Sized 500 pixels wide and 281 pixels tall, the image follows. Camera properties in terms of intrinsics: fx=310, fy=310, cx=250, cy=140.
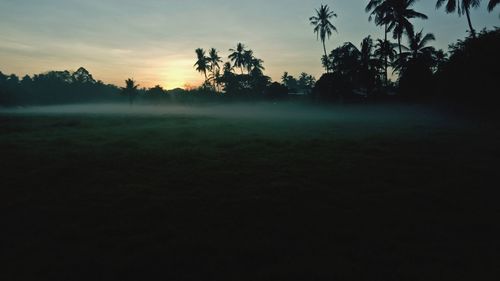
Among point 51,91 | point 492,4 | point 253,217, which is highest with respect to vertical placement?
point 492,4

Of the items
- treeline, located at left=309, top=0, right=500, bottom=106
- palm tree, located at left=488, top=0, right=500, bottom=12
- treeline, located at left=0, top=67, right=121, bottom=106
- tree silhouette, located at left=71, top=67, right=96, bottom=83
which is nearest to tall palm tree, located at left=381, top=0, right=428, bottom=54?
treeline, located at left=309, top=0, right=500, bottom=106

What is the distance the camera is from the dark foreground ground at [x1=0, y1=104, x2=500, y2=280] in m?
4.82

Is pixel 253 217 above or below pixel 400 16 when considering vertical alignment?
below

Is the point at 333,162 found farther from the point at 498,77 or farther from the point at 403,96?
the point at 403,96

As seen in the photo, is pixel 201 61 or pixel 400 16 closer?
pixel 400 16

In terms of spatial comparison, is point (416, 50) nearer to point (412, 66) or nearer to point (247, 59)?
point (412, 66)

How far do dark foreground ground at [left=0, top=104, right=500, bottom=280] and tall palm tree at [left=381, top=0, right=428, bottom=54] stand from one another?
3321cm

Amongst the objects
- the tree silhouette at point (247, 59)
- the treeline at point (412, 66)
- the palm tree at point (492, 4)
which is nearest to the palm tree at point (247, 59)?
the tree silhouette at point (247, 59)

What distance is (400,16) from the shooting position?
131 ft

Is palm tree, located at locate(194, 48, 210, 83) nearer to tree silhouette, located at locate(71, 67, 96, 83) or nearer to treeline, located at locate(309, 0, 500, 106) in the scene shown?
treeline, located at locate(309, 0, 500, 106)

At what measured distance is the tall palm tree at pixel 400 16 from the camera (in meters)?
39.7

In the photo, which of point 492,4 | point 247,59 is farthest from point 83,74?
point 492,4

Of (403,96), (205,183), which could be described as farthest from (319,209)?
(403,96)

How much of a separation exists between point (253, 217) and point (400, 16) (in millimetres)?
42300
